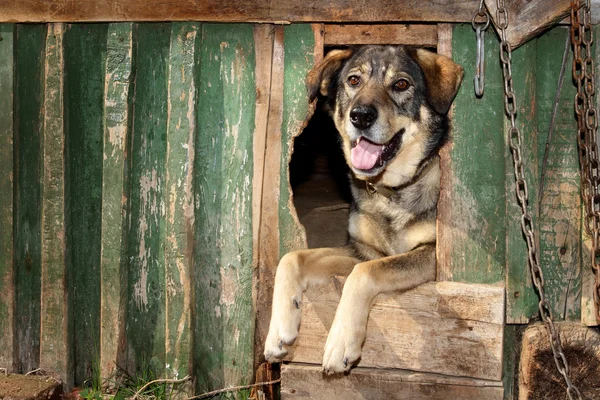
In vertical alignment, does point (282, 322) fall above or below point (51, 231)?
below

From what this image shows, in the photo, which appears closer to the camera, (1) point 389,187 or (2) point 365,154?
(2) point 365,154

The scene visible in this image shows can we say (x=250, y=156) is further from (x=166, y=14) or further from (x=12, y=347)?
(x=12, y=347)

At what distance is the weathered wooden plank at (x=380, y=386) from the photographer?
12.3 ft

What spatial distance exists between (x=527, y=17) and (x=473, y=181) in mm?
851

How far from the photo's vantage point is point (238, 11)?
393 centimetres

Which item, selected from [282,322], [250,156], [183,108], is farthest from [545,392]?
[183,108]

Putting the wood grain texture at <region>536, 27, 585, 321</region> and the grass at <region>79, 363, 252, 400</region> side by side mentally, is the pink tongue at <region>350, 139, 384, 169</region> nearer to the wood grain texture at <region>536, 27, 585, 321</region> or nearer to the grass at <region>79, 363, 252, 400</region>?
the wood grain texture at <region>536, 27, 585, 321</region>

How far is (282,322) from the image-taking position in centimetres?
381

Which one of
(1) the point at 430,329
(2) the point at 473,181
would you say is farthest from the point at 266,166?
(1) the point at 430,329

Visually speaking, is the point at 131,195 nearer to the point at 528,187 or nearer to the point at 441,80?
the point at 441,80

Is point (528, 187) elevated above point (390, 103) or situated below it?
below

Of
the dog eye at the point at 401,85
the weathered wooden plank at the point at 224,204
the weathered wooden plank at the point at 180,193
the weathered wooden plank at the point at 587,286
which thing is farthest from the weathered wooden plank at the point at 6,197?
the weathered wooden plank at the point at 587,286

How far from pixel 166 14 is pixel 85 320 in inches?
72.6

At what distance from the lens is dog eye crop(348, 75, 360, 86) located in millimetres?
4160
